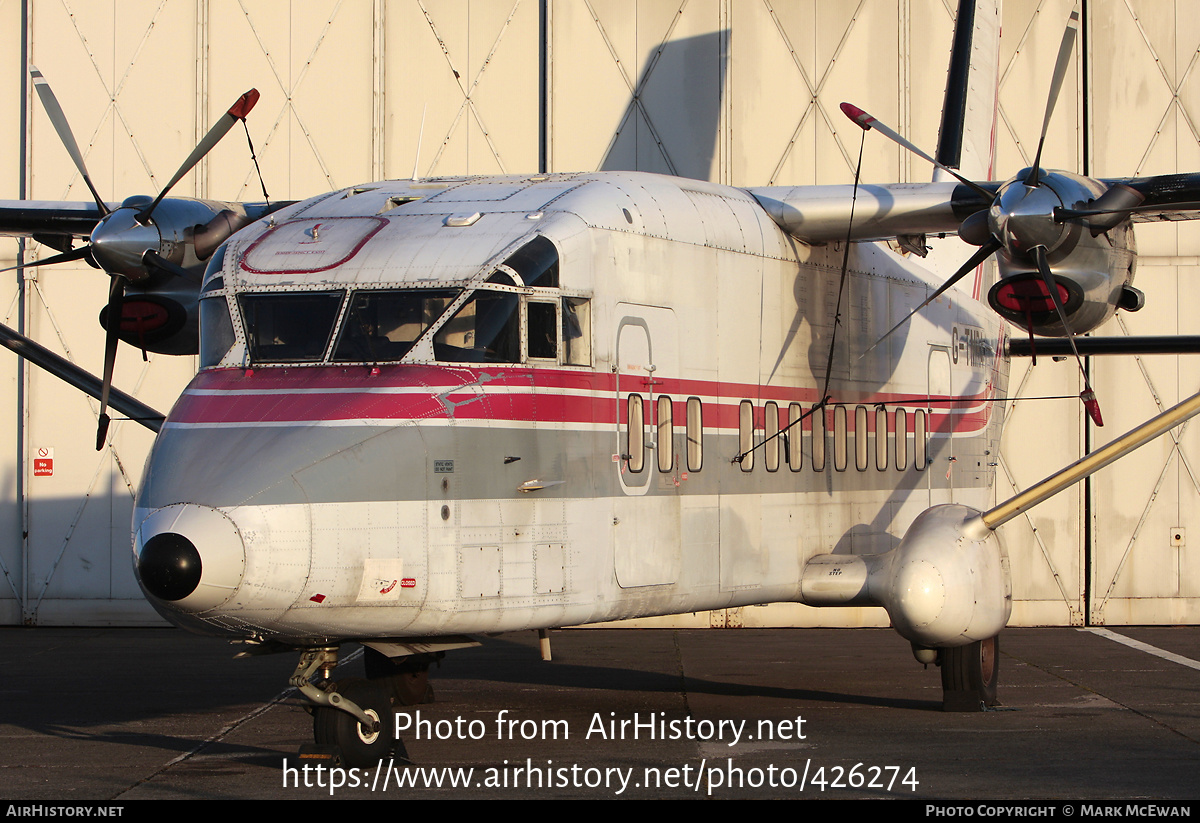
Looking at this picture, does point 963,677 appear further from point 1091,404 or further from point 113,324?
point 113,324

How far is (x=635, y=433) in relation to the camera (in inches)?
363

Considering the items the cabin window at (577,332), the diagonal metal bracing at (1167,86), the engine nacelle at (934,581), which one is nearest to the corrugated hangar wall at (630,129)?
the diagonal metal bracing at (1167,86)

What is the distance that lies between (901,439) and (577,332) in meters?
4.78

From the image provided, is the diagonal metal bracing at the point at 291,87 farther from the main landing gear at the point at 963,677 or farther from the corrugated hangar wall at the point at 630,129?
the main landing gear at the point at 963,677

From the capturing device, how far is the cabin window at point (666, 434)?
9.46 m

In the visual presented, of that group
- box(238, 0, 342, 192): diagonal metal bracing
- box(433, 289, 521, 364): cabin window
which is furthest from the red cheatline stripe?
box(238, 0, 342, 192): diagonal metal bracing

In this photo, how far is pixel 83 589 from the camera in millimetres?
19188

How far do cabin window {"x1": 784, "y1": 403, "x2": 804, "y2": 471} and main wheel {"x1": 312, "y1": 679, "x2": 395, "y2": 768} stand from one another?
3989 millimetres

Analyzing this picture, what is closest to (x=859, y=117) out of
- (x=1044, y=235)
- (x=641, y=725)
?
(x=1044, y=235)

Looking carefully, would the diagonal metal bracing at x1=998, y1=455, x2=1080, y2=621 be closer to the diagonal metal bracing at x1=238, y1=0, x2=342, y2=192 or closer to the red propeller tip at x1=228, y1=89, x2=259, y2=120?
the diagonal metal bracing at x1=238, y1=0, x2=342, y2=192

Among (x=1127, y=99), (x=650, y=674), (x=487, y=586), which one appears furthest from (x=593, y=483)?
(x=1127, y=99)

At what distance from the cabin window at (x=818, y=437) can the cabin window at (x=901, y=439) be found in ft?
4.17

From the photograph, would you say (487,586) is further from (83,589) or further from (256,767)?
(83,589)

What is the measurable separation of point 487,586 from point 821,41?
1336cm
